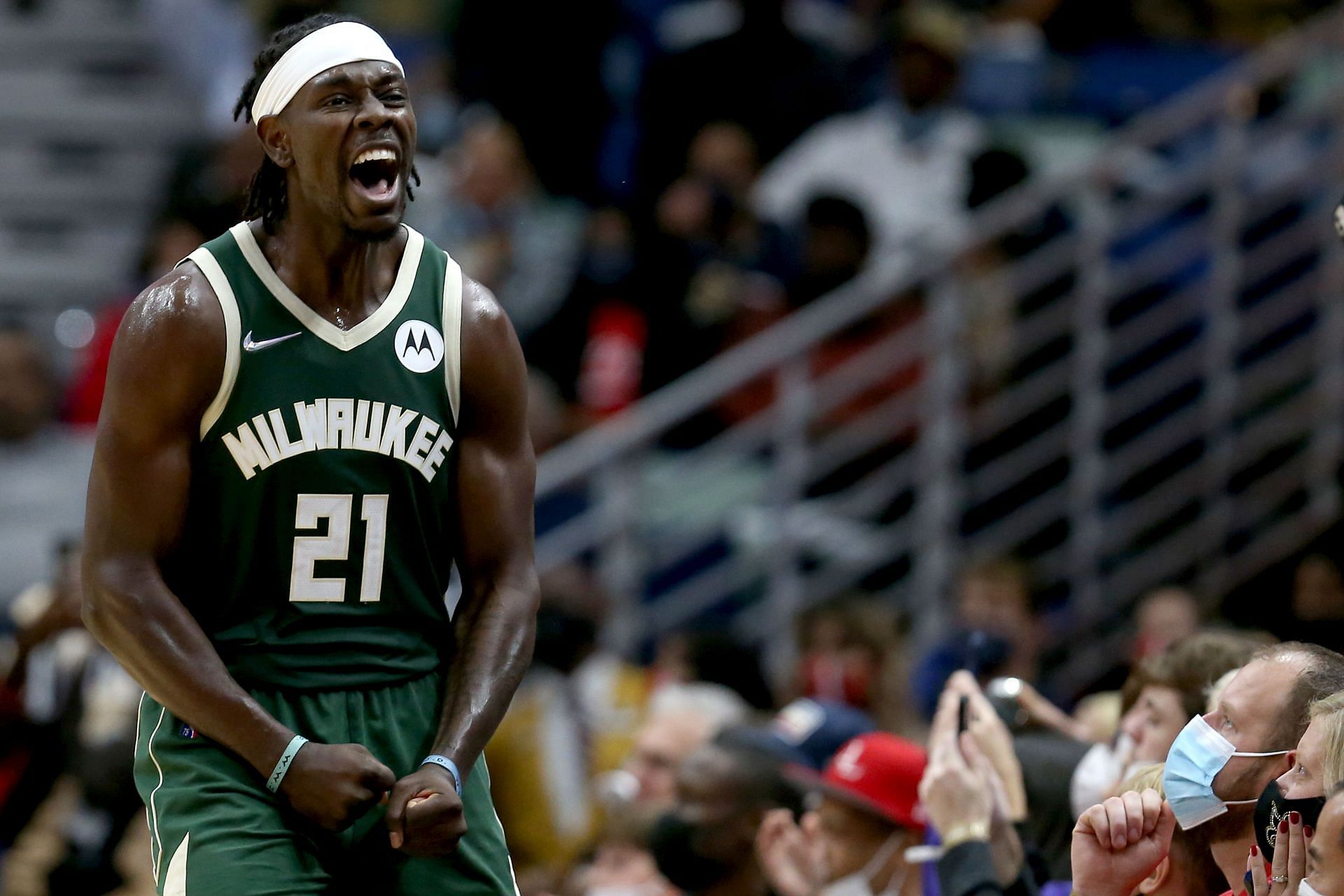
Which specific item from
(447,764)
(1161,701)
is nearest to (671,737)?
(1161,701)

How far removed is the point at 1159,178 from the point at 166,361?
6.38 metres

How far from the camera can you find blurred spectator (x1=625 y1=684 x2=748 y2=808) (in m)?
6.18

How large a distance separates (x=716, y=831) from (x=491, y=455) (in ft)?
6.01

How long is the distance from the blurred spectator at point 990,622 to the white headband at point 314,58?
3.58 m

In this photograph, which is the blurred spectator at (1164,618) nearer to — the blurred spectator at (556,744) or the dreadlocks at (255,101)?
the blurred spectator at (556,744)

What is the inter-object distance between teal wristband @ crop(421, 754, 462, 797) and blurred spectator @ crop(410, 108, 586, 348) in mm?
5934

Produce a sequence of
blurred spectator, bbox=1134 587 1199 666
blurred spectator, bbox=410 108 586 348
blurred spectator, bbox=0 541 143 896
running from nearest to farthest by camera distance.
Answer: blurred spectator, bbox=0 541 143 896, blurred spectator, bbox=1134 587 1199 666, blurred spectator, bbox=410 108 586 348

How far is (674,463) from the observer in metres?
9.10

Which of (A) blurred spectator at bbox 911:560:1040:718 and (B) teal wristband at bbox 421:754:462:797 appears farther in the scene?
(A) blurred spectator at bbox 911:560:1040:718

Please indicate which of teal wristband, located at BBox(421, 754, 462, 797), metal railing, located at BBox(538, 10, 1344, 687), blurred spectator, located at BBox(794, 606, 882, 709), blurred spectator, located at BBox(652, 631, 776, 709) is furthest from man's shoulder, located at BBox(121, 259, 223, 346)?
metal railing, located at BBox(538, 10, 1344, 687)

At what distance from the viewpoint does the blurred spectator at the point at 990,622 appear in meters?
6.93

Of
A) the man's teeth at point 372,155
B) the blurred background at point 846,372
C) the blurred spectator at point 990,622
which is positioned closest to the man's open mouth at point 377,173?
the man's teeth at point 372,155

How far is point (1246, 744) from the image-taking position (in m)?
3.66

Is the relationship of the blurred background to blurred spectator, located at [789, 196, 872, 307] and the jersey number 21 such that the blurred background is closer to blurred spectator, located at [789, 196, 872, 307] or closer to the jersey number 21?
blurred spectator, located at [789, 196, 872, 307]
